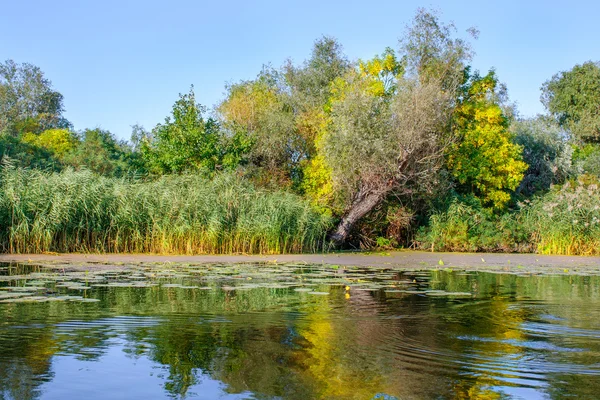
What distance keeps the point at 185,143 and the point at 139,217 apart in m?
7.62

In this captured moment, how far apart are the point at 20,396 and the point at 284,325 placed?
3258 mm

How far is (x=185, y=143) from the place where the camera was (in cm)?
2500

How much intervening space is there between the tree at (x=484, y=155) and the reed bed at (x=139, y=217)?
8.71m

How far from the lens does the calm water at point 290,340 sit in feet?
15.1

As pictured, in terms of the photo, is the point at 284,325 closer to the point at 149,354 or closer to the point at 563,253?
the point at 149,354

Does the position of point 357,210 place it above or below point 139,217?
above

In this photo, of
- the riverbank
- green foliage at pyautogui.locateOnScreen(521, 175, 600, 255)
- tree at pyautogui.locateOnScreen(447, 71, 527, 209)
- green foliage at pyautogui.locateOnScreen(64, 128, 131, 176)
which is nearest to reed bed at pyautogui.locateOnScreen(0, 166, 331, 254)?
the riverbank

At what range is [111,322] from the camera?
22.8 ft

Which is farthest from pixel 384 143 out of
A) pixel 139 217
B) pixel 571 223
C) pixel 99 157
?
pixel 99 157

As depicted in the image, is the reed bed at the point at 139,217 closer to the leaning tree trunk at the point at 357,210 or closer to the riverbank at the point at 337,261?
the riverbank at the point at 337,261

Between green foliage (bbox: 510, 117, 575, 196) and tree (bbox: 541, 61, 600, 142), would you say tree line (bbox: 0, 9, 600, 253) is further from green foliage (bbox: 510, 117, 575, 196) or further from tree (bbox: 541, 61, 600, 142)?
tree (bbox: 541, 61, 600, 142)

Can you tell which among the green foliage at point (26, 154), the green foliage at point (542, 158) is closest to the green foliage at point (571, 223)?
the green foliage at point (542, 158)

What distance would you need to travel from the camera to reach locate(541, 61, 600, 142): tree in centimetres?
4419

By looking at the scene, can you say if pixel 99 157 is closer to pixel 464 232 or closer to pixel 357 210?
pixel 357 210
